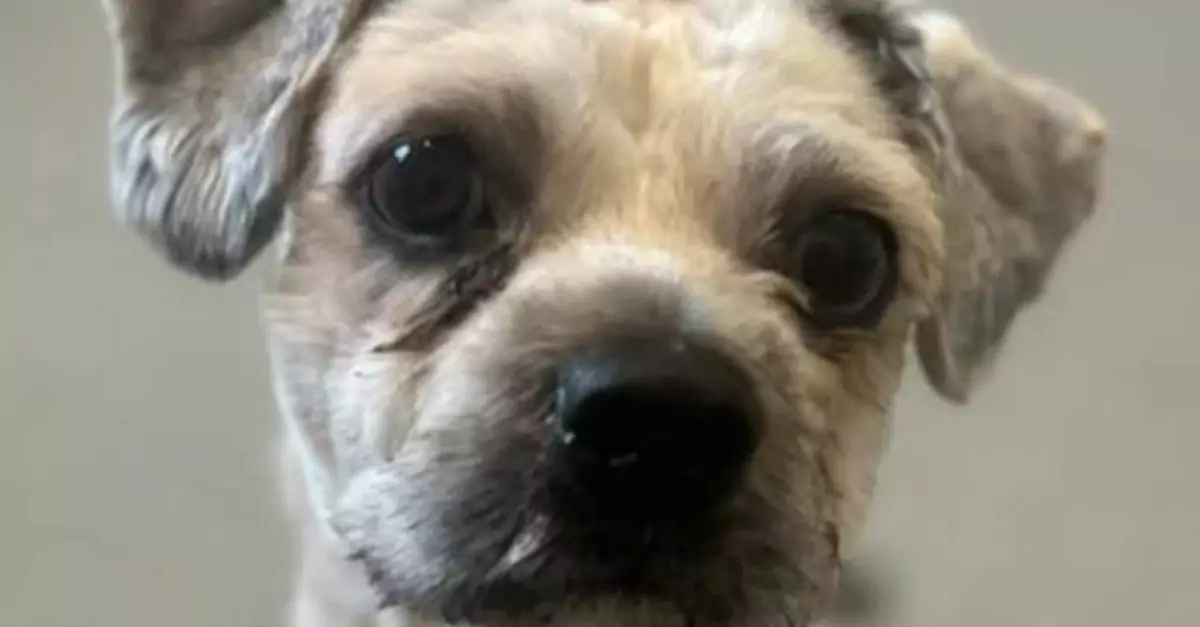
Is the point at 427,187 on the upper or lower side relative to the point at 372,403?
upper

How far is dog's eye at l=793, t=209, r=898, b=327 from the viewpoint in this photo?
145cm

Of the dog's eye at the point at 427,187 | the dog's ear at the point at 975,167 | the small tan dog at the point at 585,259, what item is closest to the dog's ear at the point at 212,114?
the small tan dog at the point at 585,259

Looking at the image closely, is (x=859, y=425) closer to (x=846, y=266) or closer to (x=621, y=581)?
(x=846, y=266)

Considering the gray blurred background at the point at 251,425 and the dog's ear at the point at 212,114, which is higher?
the dog's ear at the point at 212,114

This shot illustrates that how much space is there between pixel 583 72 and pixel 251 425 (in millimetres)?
1107

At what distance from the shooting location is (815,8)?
5.23 feet

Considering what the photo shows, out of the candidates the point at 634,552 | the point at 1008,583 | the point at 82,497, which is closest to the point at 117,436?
the point at 82,497

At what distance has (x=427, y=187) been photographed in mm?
1381

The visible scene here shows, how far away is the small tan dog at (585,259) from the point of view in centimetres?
123

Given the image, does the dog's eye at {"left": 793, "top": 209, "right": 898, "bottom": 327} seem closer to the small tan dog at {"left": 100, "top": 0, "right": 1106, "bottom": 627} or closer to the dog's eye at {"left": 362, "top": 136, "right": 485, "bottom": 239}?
the small tan dog at {"left": 100, "top": 0, "right": 1106, "bottom": 627}

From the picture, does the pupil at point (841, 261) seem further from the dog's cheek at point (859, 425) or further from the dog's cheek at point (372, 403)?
the dog's cheek at point (372, 403)

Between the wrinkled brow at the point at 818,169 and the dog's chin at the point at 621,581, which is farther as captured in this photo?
the wrinkled brow at the point at 818,169

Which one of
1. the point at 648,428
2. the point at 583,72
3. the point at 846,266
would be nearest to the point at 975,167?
the point at 846,266

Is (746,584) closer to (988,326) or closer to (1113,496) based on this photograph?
(988,326)
